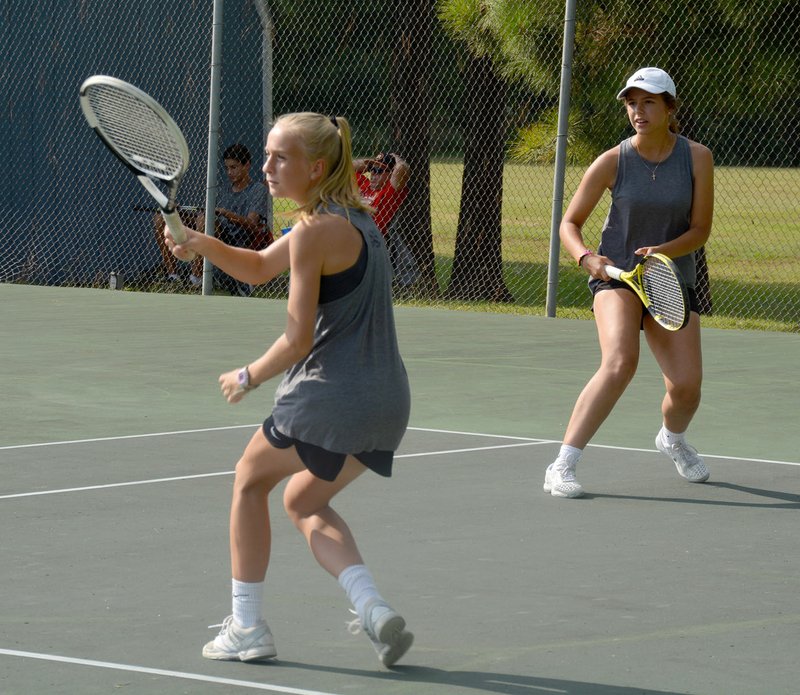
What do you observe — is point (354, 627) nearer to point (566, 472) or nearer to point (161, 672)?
point (161, 672)

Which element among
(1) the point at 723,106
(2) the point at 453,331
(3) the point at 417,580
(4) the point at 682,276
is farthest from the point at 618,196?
(1) the point at 723,106

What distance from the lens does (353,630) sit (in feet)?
14.4

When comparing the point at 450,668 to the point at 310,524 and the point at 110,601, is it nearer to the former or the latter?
the point at 310,524

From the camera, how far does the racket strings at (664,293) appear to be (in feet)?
21.1

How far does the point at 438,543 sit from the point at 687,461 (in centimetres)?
165

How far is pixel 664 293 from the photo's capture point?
21.5 feet

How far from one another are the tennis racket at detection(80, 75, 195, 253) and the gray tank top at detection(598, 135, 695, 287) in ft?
8.37

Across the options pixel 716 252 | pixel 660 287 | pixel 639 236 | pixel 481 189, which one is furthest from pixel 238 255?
pixel 716 252

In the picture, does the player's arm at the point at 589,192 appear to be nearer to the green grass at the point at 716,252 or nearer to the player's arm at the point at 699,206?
the player's arm at the point at 699,206

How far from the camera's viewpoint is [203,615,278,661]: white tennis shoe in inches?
168

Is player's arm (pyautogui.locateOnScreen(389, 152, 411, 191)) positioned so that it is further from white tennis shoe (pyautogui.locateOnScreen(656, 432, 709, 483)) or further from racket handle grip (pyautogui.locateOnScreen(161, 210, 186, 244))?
racket handle grip (pyautogui.locateOnScreen(161, 210, 186, 244))

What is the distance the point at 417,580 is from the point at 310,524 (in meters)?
0.97

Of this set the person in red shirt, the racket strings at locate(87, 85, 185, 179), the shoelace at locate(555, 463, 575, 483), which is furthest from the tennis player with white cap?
the person in red shirt

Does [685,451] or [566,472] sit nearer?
[566,472]
